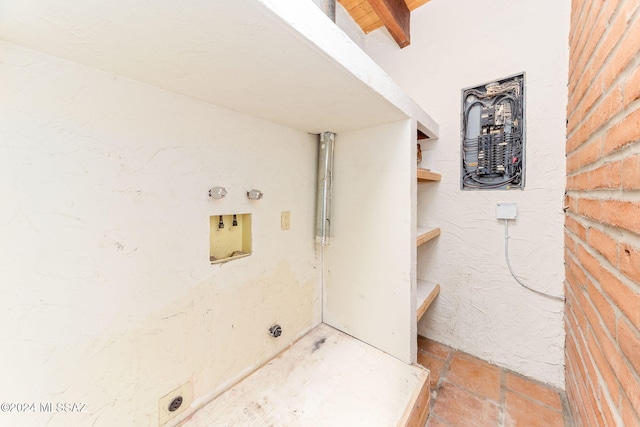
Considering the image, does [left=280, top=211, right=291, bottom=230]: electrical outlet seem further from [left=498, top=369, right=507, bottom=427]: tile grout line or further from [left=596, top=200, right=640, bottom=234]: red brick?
[left=498, top=369, right=507, bottom=427]: tile grout line

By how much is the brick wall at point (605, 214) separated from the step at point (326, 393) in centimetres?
65

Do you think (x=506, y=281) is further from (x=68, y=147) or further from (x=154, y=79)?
(x=68, y=147)

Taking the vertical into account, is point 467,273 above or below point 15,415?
above

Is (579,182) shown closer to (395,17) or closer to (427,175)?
(427,175)

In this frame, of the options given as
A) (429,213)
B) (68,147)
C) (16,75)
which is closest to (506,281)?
(429,213)

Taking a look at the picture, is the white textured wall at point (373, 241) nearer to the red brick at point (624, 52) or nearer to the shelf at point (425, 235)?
the shelf at point (425, 235)

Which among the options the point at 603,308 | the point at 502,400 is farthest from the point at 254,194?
the point at 502,400

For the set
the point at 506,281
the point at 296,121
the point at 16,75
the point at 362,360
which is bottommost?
the point at 362,360

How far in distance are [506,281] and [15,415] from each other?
2.19 meters

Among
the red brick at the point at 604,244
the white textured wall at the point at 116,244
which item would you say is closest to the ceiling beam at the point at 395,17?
the white textured wall at the point at 116,244

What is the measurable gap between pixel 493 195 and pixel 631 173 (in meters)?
1.00

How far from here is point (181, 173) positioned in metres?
0.98

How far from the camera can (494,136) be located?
5.03ft

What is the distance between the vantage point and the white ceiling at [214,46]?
538 millimetres
